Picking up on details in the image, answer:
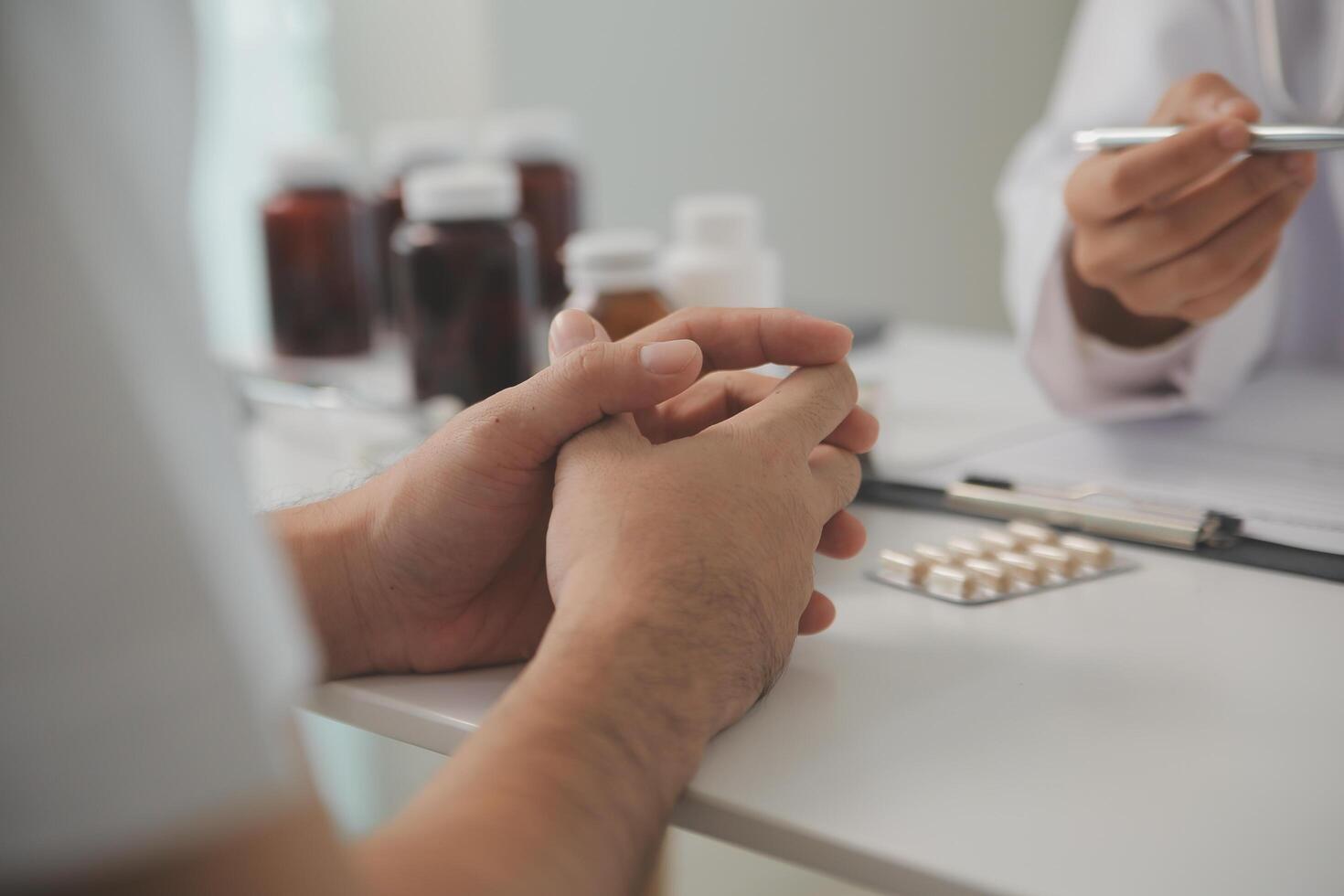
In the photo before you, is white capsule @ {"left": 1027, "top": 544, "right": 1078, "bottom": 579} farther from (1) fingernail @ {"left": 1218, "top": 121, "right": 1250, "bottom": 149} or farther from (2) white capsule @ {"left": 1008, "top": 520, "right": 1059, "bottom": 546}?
(1) fingernail @ {"left": 1218, "top": 121, "right": 1250, "bottom": 149}

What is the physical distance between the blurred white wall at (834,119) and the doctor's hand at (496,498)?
665mm

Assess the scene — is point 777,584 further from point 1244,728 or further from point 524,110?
point 524,110

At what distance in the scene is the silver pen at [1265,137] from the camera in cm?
55

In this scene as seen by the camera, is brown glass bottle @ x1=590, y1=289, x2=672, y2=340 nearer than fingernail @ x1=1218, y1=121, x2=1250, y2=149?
No

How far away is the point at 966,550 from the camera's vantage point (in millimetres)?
548

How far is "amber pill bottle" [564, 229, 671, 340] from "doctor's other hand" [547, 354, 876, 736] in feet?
0.99

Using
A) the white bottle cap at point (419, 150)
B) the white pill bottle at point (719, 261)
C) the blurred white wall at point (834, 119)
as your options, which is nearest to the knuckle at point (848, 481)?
the white pill bottle at point (719, 261)

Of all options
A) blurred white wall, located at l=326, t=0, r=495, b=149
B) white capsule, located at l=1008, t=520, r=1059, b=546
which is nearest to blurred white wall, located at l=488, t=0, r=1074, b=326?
blurred white wall, located at l=326, t=0, r=495, b=149

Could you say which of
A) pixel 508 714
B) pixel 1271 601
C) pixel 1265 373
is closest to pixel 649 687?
pixel 508 714

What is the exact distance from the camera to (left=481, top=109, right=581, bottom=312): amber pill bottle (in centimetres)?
114

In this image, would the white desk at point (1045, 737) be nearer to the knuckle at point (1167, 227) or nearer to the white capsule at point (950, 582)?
the white capsule at point (950, 582)

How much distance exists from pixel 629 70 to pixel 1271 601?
54.0 inches

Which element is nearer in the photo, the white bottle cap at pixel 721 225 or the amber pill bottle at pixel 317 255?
the white bottle cap at pixel 721 225

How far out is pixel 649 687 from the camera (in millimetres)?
364
